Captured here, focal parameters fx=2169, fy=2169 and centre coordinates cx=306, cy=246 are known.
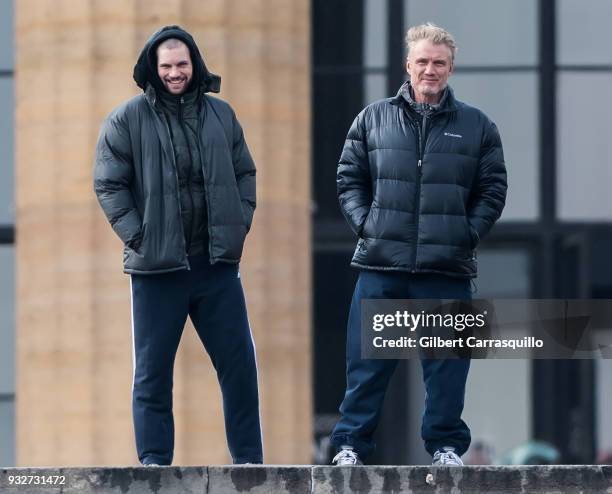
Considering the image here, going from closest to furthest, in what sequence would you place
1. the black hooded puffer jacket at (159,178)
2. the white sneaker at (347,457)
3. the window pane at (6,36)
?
1. the white sneaker at (347,457)
2. the black hooded puffer jacket at (159,178)
3. the window pane at (6,36)

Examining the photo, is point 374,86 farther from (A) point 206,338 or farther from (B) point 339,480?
(B) point 339,480

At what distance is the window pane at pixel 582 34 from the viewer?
54.2ft

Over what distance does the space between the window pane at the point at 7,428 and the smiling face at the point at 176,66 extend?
7389 mm

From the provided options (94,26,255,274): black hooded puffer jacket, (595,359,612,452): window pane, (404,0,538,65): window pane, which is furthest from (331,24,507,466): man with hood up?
(595,359,612,452): window pane

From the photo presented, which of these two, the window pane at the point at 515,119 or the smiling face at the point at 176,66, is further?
the window pane at the point at 515,119

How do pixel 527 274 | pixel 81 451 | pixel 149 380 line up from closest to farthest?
pixel 149 380 → pixel 81 451 → pixel 527 274

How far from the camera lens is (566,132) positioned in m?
16.6

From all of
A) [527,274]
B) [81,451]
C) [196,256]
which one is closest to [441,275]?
[196,256]

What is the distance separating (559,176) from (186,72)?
778 centimetres

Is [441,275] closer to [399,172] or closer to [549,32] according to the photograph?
[399,172]

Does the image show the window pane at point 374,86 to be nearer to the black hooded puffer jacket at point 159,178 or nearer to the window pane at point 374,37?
the window pane at point 374,37

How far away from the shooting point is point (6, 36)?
646 inches

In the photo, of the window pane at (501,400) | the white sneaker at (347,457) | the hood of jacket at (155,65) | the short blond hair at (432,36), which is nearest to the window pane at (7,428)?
the window pane at (501,400)

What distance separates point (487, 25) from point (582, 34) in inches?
28.7
